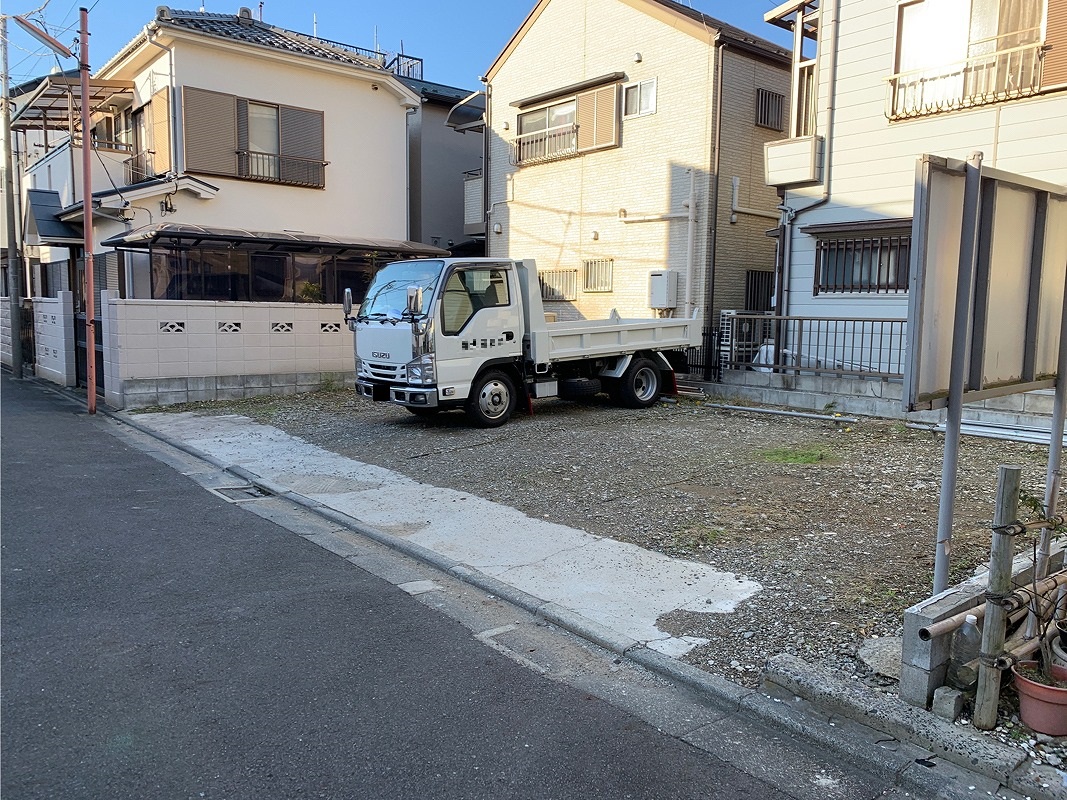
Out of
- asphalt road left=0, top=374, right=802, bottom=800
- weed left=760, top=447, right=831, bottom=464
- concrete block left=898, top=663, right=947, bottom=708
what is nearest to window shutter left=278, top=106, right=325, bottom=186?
weed left=760, top=447, right=831, bottom=464

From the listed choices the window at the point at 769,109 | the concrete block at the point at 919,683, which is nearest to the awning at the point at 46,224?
the window at the point at 769,109

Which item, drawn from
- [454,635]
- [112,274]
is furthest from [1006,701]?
[112,274]

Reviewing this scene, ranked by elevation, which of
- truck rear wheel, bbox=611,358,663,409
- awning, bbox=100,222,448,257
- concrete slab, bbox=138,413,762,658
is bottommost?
concrete slab, bbox=138,413,762,658

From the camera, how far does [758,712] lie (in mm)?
3697

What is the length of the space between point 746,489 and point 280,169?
15776mm

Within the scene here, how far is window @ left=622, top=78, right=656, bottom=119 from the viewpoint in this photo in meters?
17.0

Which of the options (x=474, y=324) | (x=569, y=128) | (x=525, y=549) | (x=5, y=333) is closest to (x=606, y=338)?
(x=474, y=324)

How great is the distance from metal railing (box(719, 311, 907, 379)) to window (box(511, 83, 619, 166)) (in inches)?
230

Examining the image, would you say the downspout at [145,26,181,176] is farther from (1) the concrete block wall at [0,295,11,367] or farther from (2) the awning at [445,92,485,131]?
(2) the awning at [445,92,485,131]

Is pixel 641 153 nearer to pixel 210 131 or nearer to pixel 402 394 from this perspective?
pixel 402 394

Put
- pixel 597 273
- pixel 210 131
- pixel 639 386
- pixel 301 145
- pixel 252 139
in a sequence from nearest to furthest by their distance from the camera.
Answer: pixel 639 386, pixel 210 131, pixel 597 273, pixel 252 139, pixel 301 145

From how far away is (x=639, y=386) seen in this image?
13.5m

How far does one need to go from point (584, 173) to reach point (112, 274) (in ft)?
36.9

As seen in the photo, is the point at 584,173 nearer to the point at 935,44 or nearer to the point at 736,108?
the point at 736,108
